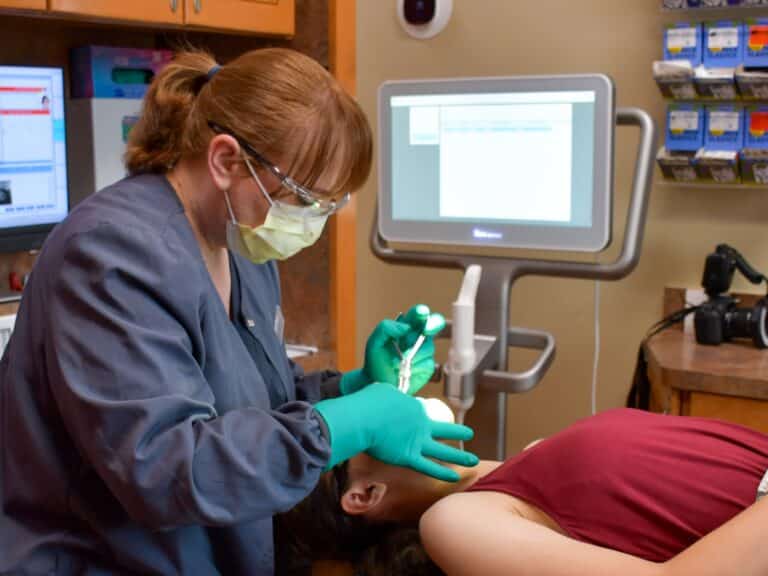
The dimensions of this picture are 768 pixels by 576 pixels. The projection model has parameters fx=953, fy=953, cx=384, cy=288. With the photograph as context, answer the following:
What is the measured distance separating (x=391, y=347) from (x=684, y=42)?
130 cm

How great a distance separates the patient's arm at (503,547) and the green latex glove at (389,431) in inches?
3.5

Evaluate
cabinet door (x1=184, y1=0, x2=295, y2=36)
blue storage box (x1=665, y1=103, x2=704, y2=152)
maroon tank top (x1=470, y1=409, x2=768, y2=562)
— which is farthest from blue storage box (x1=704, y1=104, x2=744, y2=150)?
maroon tank top (x1=470, y1=409, x2=768, y2=562)

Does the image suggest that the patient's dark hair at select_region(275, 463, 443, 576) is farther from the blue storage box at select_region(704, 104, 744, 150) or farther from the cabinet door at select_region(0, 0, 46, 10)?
the blue storage box at select_region(704, 104, 744, 150)

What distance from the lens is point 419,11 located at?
2.87m

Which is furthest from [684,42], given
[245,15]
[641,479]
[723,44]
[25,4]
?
[25,4]

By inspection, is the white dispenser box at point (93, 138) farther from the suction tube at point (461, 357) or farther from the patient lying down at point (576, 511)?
the patient lying down at point (576, 511)

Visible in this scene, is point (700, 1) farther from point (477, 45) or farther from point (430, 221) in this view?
point (430, 221)

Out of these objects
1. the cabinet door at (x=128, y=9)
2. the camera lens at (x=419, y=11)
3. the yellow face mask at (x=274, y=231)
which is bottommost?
the yellow face mask at (x=274, y=231)

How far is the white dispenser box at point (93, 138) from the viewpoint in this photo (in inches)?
91.3

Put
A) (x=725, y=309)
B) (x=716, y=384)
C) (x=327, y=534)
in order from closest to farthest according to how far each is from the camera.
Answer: (x=327, y=534) < (x=716, y=384) < (x=725, y=309)

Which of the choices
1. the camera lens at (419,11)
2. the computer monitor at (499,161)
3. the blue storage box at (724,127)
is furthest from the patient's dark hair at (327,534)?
the camera lens at (419,11)

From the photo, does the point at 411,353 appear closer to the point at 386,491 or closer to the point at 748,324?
the point at 386,491

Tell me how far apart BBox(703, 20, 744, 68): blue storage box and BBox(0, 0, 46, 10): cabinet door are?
1597mm

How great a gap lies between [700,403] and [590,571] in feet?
3.19
